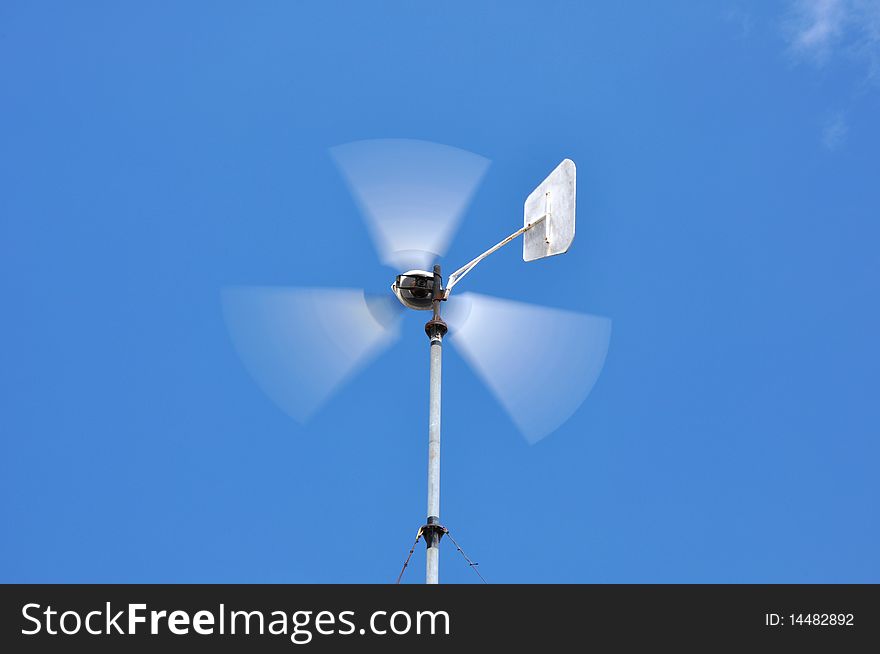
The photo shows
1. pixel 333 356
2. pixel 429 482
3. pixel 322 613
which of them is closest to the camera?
pixel 322 613

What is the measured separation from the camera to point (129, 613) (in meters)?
16.1

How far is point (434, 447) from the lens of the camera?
60.2 feet

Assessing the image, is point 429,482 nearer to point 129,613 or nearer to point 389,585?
point 389,585

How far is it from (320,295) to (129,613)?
5.63 meters

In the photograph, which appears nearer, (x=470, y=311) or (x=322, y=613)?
(x=322, y=613)

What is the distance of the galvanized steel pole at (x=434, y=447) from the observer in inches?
696

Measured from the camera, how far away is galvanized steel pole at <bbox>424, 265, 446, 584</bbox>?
17.7m

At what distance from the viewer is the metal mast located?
17689 millimetres

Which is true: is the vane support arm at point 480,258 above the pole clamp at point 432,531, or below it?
Answer: above

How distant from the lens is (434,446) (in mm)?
18359

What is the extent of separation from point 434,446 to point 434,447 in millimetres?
11

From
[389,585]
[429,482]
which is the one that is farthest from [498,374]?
[389,585]

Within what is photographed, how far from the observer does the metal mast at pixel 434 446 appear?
1769cm

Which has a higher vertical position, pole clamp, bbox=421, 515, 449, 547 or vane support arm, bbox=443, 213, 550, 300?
vane support arm, bbox=443, 213, 550, 300
